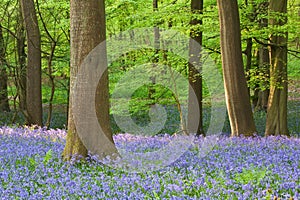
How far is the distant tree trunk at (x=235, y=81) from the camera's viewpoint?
1016 cm

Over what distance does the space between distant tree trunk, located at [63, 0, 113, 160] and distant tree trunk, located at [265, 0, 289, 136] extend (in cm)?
614

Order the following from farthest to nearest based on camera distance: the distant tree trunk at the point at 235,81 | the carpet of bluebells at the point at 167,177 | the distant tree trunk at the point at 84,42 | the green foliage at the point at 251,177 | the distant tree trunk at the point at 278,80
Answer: the distant tree trunk at the point at 278,80
the distant tree trunk at the point at 235,81
the distant tree trunk at the point at 84,42
the green foliage at the point at 251,177
the carpet of bluebells at the point at 167,177

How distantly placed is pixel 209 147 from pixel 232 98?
286 centimetres

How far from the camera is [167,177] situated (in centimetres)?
532

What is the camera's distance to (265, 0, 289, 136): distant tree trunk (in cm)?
1148

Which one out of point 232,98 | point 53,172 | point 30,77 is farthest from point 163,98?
point 53,172

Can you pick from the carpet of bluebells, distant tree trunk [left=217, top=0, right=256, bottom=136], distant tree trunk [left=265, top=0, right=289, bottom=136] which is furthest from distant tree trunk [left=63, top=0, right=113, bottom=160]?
distant tree trunk [left=265, top=0, right=289, bottom=136]

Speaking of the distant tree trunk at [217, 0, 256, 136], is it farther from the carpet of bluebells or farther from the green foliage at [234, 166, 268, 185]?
the green foliage at [234, 166, 268, 185]

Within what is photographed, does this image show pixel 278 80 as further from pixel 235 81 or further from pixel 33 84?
pixel 33 84

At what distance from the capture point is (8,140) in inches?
345

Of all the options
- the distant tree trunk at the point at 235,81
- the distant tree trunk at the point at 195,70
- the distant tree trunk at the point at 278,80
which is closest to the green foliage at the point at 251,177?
the distant tree trunk at the point at 235,81

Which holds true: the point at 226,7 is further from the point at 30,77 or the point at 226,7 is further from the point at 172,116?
the point at 172,116

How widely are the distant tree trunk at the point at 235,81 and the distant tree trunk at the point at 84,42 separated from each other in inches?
169

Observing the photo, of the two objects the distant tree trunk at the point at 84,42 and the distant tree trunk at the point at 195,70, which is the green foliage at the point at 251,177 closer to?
the distant tree trunk at the point at 84,42
